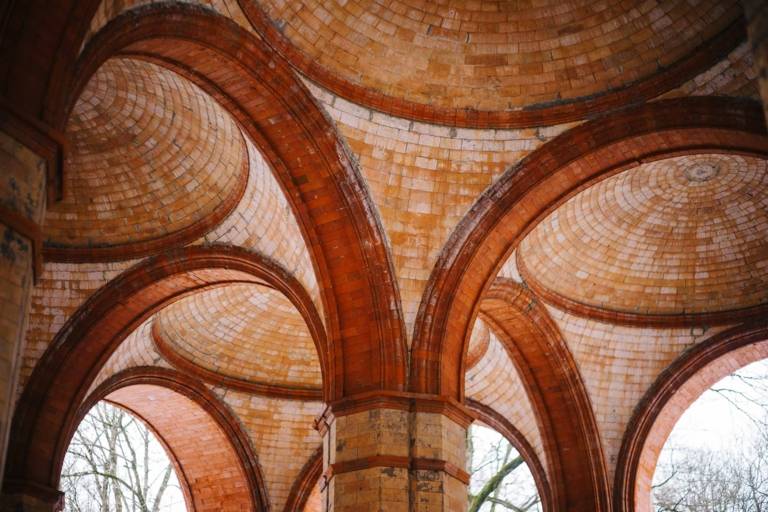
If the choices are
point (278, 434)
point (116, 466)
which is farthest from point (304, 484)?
point (116, 466)

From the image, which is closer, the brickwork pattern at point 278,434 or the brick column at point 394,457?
the brick column at point 394,457

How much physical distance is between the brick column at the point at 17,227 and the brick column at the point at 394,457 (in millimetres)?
4976

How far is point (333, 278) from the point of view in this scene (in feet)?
38.7

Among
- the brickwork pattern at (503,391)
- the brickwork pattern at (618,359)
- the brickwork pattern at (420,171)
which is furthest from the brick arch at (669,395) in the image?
the brickwork pattern at (420,171)

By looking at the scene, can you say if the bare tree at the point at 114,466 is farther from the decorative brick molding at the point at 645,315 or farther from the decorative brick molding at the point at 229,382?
the decorative brick molding at the point at 645,315

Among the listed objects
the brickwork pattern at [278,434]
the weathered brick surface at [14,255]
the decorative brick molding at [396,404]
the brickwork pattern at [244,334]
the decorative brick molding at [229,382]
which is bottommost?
the weathered brick surface at [14,255]

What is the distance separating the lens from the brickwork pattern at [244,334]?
16734mm

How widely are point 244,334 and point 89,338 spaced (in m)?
3.89

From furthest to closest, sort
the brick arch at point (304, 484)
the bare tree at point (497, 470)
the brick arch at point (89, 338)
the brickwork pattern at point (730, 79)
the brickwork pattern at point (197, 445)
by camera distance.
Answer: the bare tree at point (497, 470)
the brick arch at point (304, 484)
the brickwork pattern at point (197, 445)
the brick arch at point (89, 338)
the brickwork pattern at point (730, 79)

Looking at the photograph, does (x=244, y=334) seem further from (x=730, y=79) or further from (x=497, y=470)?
(x=730, y=79)

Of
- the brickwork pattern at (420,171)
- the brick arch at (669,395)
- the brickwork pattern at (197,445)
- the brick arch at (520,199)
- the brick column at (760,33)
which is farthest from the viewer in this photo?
the brickwork pattern at (197,445)

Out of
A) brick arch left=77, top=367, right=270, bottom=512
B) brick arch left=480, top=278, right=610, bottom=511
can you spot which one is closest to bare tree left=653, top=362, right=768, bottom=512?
brick arch left=480, top=278, right=610, bottom=511

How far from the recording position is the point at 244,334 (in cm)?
1758

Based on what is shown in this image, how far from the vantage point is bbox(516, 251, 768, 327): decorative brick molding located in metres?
15.4
